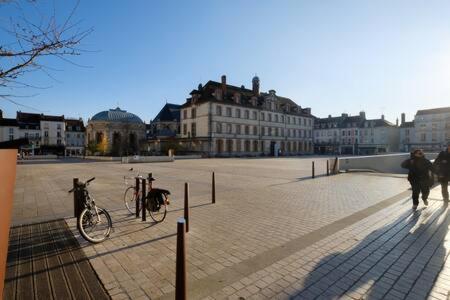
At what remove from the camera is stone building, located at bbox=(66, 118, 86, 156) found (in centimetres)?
7975

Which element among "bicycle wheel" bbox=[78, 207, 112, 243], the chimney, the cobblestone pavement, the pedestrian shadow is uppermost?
the chimney

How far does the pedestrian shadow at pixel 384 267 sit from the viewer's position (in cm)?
335

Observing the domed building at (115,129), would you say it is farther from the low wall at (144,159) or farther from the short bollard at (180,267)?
the short bollard at (180,267)

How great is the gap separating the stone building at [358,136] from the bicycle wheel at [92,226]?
82569 mm

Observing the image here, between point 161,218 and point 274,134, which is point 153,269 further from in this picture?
point 274,134

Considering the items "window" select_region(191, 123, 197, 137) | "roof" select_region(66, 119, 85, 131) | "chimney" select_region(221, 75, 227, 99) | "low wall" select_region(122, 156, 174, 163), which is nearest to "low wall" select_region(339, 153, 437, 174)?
"low wall" select_region(122, 156, 174, 163)

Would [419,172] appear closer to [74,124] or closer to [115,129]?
[115,129]

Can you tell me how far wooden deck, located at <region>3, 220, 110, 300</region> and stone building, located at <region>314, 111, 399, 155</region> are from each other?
273ft

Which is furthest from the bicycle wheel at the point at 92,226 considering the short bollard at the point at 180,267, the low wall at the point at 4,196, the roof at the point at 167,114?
the roof at the point at 167,114

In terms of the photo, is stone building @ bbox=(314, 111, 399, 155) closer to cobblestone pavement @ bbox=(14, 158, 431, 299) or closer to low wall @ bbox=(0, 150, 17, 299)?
cobblestone pavement @ bbox=(14, 158, 431, 299)

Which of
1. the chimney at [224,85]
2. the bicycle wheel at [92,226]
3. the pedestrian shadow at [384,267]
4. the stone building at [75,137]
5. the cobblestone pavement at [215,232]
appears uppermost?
the chimney at [224,85]

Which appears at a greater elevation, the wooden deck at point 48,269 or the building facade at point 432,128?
the building facade at point 432,128

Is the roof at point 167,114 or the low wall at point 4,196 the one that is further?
the roof at point 167,114

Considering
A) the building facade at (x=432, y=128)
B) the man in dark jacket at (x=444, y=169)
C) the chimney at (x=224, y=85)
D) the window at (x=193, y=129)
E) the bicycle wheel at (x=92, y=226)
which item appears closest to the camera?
the bicycle wheel at (x=92, y=226)
